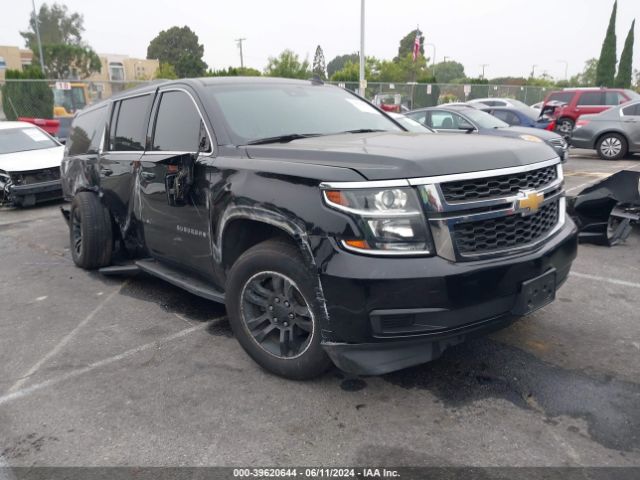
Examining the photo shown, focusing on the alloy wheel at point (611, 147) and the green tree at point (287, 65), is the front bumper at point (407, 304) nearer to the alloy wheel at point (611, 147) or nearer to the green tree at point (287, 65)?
the alloy wheel at point (611, 147)

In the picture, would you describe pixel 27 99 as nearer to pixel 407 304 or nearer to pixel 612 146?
pixel 612 146

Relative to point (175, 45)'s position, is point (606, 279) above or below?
below

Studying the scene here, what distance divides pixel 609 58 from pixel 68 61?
63.4 metres

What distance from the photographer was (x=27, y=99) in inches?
Result: 869

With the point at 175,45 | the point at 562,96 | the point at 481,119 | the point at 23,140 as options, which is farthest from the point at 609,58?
the point at 175,45

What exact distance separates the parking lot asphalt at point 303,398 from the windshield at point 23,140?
7.20 meters

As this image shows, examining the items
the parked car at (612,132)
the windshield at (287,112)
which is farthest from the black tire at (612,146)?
the windshield at (287,112)

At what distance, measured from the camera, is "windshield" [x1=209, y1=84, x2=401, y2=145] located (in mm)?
3660

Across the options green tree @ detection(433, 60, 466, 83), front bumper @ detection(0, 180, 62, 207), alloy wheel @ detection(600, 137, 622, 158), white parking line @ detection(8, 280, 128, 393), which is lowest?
white parking line @ detection(8, 280, 128, 393)

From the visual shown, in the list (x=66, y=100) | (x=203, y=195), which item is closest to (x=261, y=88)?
(x=203, y=195)

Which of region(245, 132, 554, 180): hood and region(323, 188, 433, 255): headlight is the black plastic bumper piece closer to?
region(323, 188, 433, 255): headlight

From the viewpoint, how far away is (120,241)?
5285 mm

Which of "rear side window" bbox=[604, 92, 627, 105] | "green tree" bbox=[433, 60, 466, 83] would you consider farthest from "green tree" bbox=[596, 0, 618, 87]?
"green tree" bbox=[433, 60, 466, 83]

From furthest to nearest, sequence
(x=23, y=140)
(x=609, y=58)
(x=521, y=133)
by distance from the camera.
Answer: (x=609, y=58), (x=23, y=140), (x=521, y=133)
